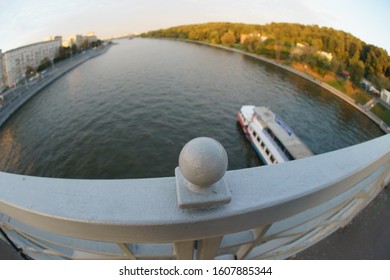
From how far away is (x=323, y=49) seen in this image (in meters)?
36.3

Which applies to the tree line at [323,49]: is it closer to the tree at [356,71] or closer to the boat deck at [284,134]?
the tree at [356,71]

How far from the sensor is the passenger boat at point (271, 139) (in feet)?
39.1

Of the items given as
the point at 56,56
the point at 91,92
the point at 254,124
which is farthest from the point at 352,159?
the point at 56,56

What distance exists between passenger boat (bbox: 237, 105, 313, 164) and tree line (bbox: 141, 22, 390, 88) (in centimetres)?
1585

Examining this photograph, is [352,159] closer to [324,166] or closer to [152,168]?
[324,166]

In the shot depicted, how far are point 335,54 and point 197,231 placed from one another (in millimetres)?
39311

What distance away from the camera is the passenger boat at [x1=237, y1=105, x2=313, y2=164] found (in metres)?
11.9

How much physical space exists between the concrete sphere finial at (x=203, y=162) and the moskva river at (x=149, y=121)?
1138cm

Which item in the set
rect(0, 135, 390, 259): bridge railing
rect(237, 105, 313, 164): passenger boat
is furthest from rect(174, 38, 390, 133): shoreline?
rect(0, 135, 390, 259): bridge railing

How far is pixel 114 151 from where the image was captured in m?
14.4

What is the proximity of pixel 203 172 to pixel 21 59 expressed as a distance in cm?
4794

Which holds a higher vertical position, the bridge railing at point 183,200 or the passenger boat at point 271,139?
the bridge railing at point 183,200

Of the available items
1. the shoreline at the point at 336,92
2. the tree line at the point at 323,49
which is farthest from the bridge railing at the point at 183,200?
the tree line at the point at 323,49

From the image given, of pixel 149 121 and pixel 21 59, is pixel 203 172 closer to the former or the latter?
pixel 149 121
